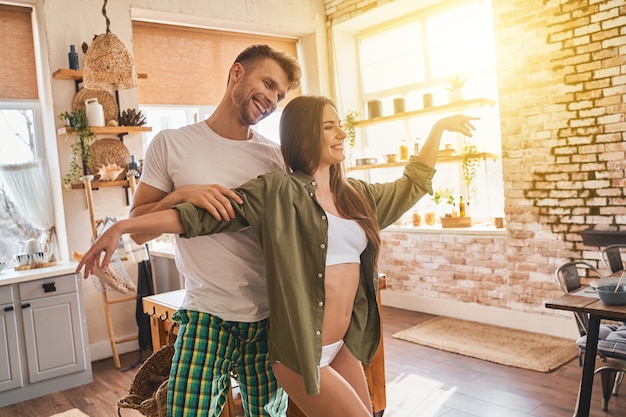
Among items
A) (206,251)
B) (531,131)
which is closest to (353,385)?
(206,251)

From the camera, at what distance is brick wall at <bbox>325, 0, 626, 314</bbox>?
3.95 metres

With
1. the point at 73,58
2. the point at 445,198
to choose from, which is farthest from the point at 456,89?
the point at 73,58

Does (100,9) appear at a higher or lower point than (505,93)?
higher

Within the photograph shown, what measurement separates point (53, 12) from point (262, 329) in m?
3.91

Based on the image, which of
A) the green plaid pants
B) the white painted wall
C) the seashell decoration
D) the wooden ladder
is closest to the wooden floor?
the wooden ladder

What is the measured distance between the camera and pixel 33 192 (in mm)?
4684

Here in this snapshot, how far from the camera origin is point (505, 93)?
180 inches

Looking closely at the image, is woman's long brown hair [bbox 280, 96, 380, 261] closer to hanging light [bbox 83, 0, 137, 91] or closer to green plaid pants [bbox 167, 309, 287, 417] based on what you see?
green plaid pants [bbox 167, 309, 287, 417]

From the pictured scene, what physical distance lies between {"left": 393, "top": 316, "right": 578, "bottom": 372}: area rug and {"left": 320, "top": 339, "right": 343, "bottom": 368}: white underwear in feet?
8.21

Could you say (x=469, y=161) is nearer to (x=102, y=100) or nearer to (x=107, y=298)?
(x=102, y=100)

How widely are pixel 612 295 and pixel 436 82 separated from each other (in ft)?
12.1

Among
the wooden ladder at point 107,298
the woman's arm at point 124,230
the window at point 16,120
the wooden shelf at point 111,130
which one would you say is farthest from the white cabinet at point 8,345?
the woman's arm at point 124,230

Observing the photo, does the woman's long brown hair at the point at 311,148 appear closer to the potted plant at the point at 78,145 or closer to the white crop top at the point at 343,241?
the white crop top at the point at 343,241

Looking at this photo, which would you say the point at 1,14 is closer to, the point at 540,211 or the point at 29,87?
the point at 29,87
